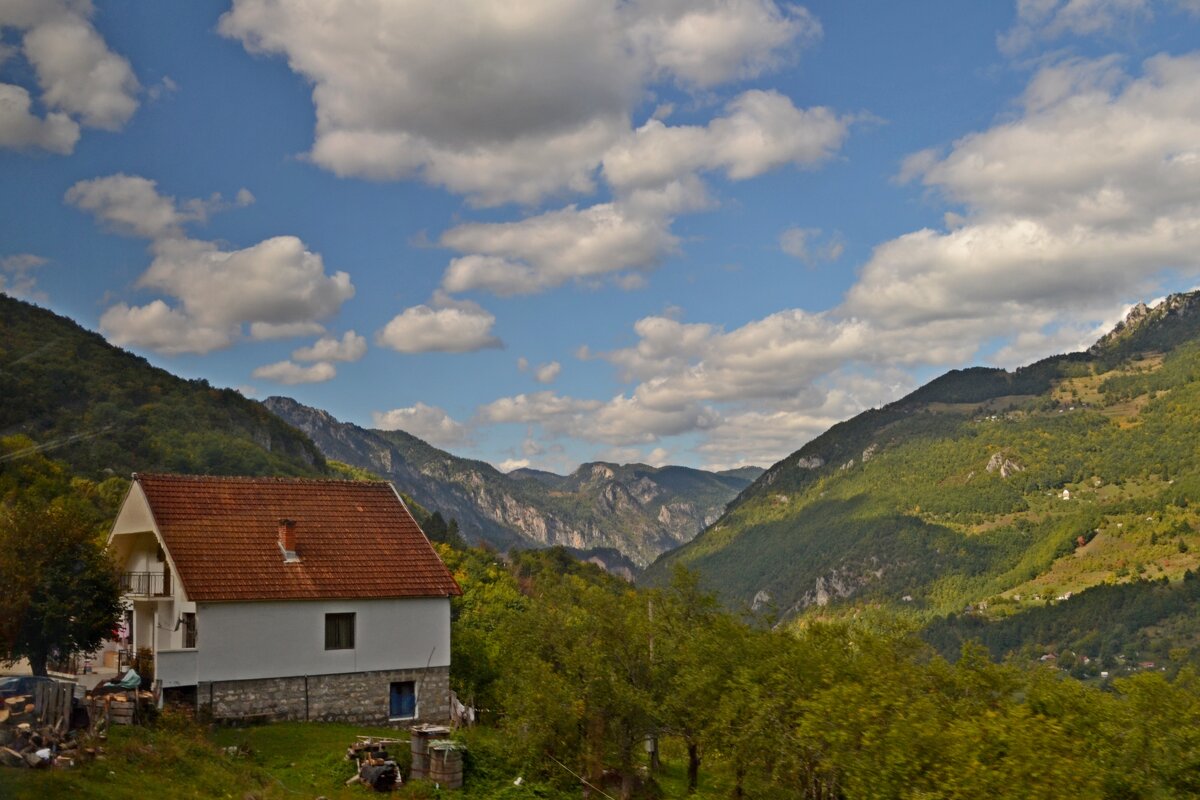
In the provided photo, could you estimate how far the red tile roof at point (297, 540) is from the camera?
99.6 ft

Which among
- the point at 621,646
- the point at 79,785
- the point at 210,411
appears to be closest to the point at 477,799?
the point at 621,646

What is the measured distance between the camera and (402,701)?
32.6 meters

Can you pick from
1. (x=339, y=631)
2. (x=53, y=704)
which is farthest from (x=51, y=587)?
(x=339, y=631)

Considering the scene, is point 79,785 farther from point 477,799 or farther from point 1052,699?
point 1052,699

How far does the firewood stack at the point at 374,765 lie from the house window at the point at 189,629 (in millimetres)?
7182

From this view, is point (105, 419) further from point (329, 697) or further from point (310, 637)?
point (329, 697)

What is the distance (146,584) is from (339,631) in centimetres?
810

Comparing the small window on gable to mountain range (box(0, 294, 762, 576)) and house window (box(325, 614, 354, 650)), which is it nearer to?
house window (box(325, 614, 354, 650))

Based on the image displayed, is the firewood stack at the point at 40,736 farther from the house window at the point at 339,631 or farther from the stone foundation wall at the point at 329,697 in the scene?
the house window at the point at 339,631

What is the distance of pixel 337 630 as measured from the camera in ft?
104

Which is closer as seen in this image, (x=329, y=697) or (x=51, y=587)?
(x=51, y=587)

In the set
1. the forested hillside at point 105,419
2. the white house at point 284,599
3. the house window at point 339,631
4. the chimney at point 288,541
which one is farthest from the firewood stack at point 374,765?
the forested hillside at point 105,419

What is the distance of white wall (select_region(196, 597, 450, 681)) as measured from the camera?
29234mm

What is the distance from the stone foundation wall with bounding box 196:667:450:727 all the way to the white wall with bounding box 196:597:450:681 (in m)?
0.29
